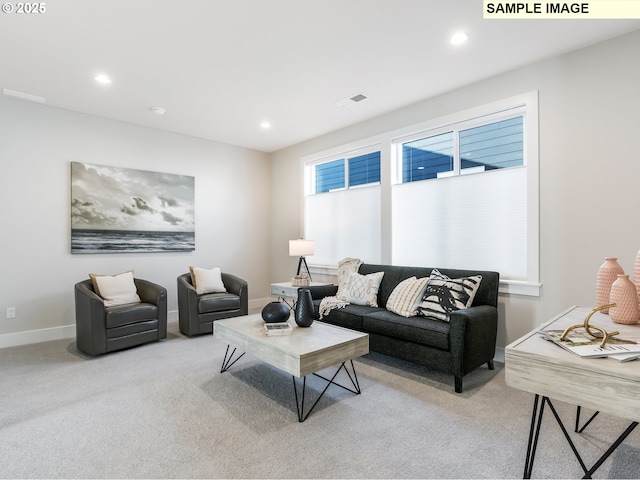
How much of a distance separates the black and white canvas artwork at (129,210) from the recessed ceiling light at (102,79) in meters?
1.32

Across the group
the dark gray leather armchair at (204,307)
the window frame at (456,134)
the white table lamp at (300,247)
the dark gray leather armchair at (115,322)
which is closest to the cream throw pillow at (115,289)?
the dark gray leather armchair at (115,322)

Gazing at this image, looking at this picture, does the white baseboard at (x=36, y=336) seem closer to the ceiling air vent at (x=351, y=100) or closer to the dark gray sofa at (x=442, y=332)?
the dark gray sofa at (x=442, y=332)

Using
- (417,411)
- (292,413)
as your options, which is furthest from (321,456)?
→ (417,411)

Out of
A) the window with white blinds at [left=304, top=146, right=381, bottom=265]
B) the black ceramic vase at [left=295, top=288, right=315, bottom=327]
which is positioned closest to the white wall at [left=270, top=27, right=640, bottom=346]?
the window with white blinds at [left=304, top=146, right=381, bottom=265]

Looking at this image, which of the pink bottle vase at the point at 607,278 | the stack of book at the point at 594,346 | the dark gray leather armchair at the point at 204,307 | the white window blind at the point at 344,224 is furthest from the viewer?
the white window blind at the point at 344,224

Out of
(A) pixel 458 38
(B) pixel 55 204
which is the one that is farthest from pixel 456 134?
(B) pixel 55 204

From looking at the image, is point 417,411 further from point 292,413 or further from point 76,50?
point 76,50

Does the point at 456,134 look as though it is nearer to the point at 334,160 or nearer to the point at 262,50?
the point at 334,160

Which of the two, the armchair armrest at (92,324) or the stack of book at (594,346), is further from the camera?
the armchair armrest at (92,324)

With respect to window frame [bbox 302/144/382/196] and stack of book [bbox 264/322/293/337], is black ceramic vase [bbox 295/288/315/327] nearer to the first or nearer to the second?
stack of book [bbox 264/322/293/337]

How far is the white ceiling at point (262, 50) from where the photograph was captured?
243 cm

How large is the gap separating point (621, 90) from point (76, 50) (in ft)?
14.8

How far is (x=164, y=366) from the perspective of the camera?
3.22 metres

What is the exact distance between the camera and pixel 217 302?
4250 millimetres
